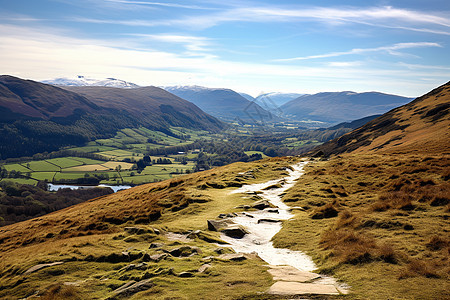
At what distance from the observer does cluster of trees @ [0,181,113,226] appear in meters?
98.4

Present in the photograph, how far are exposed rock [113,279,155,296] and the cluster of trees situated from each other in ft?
293

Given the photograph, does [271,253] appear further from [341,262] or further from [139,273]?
[139,273]

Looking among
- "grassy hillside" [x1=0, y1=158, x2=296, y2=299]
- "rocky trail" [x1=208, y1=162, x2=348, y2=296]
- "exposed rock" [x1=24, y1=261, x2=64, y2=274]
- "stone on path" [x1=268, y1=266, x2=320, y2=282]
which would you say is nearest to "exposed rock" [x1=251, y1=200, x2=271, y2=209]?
"rocky trail" [x1=208, y1=162, x2=348, y2=296]

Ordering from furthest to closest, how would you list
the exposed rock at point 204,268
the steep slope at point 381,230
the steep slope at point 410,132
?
the steep slope at point 410,132 → the exposed rock at point 204,268 → the steep slope at point 381,230

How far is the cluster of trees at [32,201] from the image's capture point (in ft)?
323

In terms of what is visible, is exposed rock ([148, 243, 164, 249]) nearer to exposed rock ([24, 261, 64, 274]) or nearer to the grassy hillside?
the grassy hillside

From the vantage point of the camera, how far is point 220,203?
103ft

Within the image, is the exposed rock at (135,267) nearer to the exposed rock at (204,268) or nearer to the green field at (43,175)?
the exposed rock at (204,268)

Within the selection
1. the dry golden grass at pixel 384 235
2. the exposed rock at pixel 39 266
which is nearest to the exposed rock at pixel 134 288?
the exposed rock at pixel 39 266

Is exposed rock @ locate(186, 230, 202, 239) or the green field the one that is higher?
exposed rock @ locate(186, 230, 202, 239)

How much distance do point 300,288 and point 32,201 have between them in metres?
125

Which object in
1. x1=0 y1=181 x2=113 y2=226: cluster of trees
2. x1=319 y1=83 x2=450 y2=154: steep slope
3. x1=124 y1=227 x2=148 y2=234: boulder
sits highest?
x1=319 y1=83 x2=450 y2=154: steep slope

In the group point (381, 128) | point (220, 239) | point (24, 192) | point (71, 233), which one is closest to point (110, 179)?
point (24, 192)

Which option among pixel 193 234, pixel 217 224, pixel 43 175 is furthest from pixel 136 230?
pixel 43 175
